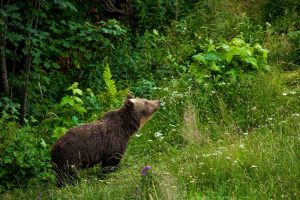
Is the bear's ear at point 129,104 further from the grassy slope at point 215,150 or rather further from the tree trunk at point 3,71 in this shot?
the tree trunk at point 3,71

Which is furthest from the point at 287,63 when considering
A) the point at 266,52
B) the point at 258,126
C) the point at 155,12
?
the point at 155,12

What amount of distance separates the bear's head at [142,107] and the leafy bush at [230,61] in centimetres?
153

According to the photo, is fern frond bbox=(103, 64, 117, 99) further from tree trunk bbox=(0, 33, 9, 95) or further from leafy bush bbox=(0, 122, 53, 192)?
leafy bush bbox=(0, 122, 53, 192)

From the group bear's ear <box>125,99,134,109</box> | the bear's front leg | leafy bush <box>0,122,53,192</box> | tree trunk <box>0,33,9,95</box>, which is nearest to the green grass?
the bear's front leg

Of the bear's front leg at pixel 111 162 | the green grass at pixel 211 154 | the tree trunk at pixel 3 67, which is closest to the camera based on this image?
the green grass at pixel 211 154

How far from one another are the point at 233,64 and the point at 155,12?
3351 mm

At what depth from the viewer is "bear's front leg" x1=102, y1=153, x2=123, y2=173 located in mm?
8406

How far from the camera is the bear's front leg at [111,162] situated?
8406 millimetres

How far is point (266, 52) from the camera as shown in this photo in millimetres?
10688

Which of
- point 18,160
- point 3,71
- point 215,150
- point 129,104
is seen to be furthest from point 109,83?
point 215,150

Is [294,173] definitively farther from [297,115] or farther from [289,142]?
[297,115]

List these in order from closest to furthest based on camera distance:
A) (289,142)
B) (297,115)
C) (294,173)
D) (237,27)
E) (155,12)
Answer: (294,173) < (289,142) < (297,115) < (237,27) < (155,12)

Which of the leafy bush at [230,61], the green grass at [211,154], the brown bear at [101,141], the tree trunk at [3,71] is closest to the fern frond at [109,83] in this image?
the green grass at [211,154]

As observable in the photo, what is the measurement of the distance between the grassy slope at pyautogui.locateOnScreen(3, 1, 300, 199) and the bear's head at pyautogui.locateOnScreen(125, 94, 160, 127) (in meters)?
0.42
